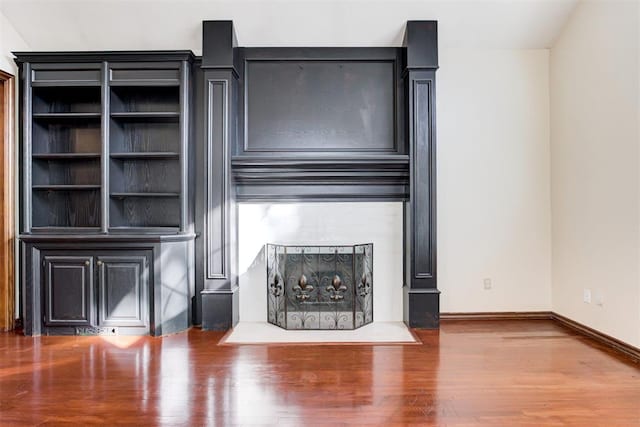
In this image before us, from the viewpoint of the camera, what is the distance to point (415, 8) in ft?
11.4

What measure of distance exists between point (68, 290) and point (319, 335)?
208cm

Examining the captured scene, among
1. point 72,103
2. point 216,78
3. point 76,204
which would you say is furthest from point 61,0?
point 76,204

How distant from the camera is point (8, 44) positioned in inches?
142

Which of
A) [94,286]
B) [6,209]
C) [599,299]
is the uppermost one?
[6,209]

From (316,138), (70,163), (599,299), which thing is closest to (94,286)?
(70,163)

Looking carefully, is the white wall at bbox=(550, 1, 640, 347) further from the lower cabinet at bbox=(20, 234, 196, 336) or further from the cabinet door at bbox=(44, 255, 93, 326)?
the cabinet door at bbox=(44, 255, 93, 326)

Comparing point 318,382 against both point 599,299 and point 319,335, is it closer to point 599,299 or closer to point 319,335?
point 319,335

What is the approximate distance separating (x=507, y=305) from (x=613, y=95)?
1.95m

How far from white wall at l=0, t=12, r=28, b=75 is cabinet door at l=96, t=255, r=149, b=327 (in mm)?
1877

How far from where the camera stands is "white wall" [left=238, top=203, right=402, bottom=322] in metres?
3.82

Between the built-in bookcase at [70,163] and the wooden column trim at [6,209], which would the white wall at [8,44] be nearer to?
the wooden column trim at [6,209]

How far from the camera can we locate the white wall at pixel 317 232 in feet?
12.5

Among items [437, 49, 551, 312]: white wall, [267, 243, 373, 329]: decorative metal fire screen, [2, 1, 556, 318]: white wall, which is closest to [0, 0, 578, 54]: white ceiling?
[2, 1, 556, 318]: white wall

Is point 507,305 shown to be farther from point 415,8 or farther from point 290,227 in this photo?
point 415,8
